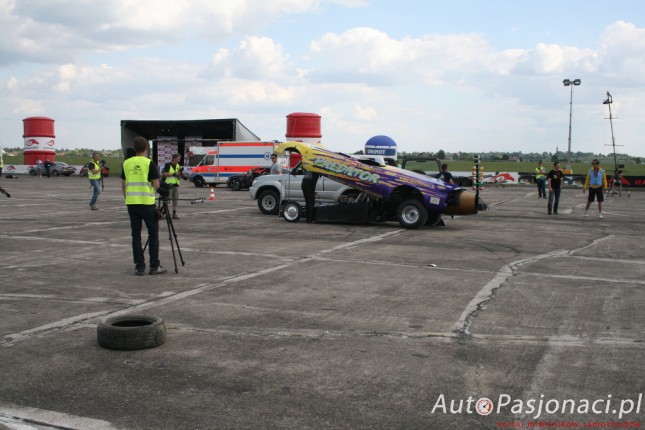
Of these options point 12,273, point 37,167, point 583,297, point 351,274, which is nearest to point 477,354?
point 583,297

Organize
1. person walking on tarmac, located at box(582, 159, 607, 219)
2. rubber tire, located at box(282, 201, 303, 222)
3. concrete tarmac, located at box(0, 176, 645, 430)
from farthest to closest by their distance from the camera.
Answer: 1. person walking on tarmac, located at box(582, 159, 607, 219)
2. rubber tire, located at box(282, 201, 303, 222)
3. concrete tarmac, located at box(0, 176, 645, 430)

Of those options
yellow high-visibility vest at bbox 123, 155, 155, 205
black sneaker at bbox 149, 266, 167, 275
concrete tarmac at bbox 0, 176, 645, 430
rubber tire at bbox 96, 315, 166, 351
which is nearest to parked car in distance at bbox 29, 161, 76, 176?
concrete tarmac at bbox 0, 176, 645, 430

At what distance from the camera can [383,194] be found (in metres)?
15.7

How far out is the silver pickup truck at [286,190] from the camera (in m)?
17.0

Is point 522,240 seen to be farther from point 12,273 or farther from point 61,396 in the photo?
point 61,396

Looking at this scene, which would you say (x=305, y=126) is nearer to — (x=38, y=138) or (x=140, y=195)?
(x=38, y=138)

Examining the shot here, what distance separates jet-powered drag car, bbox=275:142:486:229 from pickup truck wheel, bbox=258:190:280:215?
114 inches

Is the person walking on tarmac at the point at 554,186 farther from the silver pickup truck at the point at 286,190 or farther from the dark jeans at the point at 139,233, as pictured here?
the dark jeans at the point at 139,233

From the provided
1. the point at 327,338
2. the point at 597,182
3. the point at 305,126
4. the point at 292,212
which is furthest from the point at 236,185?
the point at 327,338

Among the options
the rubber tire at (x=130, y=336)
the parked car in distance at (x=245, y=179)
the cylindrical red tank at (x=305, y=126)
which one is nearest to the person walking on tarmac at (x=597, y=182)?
the rubber tire at (x=130, y=336)

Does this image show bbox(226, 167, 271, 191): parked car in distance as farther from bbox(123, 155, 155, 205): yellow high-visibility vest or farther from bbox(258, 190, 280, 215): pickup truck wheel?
bbox(123, 155, 155, 205): yellow high-visibility vest

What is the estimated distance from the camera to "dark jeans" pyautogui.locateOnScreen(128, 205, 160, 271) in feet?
29.5

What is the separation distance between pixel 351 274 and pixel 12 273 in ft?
15.9

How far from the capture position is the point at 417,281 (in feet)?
28.7
